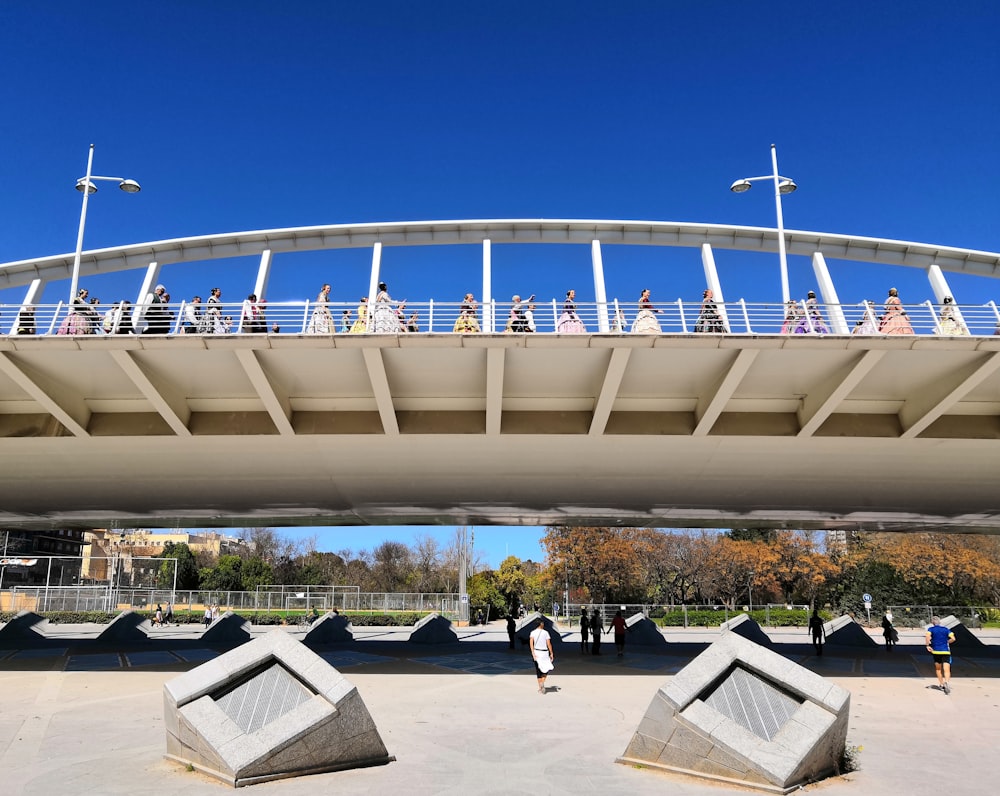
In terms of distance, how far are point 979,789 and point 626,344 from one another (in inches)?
342

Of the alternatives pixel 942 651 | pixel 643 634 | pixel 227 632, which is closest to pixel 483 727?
pixel 942 651

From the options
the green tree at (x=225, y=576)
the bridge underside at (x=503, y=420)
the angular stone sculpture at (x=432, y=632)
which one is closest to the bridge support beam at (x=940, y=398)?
the bridge underside at (x=503, y=420)

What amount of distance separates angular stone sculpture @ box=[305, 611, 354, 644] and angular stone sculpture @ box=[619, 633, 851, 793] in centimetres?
2037

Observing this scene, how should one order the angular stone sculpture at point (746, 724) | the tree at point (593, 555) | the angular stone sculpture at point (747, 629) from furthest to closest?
1. the tree at point (593, 555)
2. the angular stone sculpture at point (747, 629)
3. the angular stone sculpture at point (746, 724)

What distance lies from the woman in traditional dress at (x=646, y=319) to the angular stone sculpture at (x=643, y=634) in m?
15.9

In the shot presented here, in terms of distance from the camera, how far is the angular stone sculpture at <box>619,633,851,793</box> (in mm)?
6996

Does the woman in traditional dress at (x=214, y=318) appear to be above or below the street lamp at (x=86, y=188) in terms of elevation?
below

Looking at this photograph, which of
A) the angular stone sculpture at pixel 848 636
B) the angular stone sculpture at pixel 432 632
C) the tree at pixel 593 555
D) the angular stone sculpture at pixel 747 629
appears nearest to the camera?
the angular stone sculpture at pixel 747 629

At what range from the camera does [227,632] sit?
90.2ft

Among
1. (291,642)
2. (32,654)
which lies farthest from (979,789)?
(32,654)

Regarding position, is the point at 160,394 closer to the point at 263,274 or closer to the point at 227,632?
the point at 263,274

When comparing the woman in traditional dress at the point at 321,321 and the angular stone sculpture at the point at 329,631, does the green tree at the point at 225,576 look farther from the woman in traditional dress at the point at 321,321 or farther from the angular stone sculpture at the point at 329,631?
the woman in traditional dress at the point at 321,321

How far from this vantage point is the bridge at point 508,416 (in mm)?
13930

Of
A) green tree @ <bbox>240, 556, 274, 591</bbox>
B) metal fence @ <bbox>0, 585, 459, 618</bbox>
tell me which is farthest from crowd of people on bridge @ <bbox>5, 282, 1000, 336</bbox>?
green tree @ <bbox>240, 556, 274, 591</bbox>
